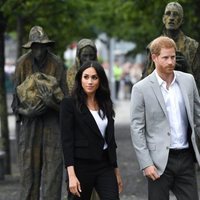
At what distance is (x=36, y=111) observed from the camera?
390 inches

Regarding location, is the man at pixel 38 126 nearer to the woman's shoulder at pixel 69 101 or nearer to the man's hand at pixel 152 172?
the woman's shoulder at pixel 69 101

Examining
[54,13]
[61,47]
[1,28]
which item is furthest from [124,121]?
[1,28]

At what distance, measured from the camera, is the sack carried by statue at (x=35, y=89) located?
9930mm

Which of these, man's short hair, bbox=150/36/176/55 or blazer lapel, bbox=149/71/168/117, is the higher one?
man's short hair, bbox=150/36/176/55

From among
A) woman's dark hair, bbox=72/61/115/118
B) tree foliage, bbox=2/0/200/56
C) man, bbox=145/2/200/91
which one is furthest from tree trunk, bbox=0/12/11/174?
woman's dark hair, bbox=72/61/115/118

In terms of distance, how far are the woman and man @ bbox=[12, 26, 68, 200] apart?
6.34 ft

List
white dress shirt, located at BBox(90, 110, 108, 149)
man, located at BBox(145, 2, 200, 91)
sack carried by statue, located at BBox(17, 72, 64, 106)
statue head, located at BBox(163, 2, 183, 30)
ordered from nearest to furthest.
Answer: white dress shirt, located at BBox(90, 110, 108, 149), sack carried by statue, located at BBox(17, 72, 64, 106), man, located at BBox(145, 2, 200, 91), statue head, located at BBox(163, 2, 183, 30)

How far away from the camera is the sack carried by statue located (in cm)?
993

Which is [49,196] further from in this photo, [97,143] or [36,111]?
[97,143]

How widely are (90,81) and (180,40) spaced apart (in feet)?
10.6

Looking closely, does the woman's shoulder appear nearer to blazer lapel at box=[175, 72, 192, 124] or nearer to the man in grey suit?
the man in grey suit

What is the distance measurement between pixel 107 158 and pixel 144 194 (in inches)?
195

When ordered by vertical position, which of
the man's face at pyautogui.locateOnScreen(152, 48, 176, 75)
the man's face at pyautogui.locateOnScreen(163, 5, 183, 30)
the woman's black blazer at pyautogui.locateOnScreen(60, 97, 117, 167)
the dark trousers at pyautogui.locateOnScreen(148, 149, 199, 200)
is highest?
the man's face at pyautogui.locateOnScreen(163, 5, 183, 30)

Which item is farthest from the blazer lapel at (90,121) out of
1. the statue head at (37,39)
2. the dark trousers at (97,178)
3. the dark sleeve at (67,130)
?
the statue head at (37,39)
